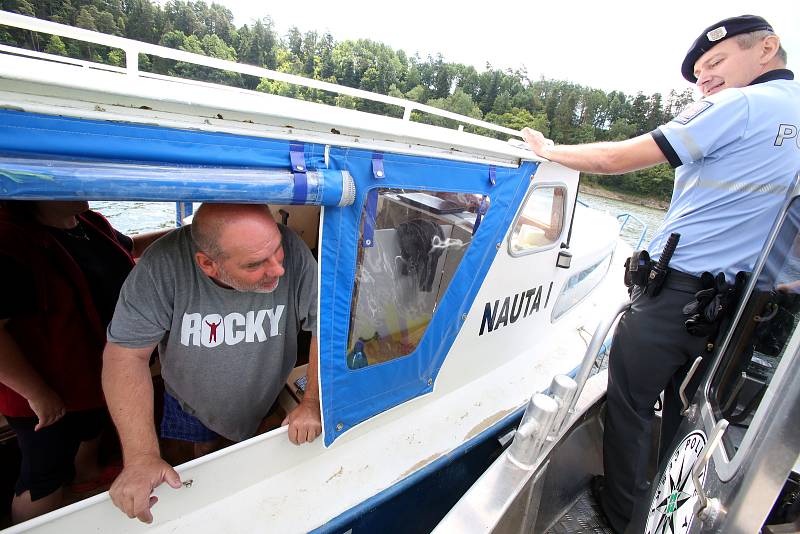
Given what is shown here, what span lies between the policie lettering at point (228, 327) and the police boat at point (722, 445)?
2.99 ft

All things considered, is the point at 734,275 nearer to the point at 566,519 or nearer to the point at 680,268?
the point at 680,268

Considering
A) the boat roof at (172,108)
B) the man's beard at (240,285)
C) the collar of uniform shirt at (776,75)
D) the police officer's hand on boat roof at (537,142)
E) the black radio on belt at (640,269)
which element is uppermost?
the collar of uniform shirt at (776,75)

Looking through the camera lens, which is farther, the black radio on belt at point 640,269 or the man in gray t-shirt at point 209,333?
the black radio on belt at point 640,269

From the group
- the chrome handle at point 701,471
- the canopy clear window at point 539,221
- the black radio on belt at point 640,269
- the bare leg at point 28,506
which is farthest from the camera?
the canopy clear window at point 539,221

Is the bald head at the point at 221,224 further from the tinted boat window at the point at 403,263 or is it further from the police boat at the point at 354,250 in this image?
the tinted boat window at the point at 403,263

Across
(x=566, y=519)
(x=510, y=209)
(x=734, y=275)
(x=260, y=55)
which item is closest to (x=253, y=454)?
(x=566, y=519)

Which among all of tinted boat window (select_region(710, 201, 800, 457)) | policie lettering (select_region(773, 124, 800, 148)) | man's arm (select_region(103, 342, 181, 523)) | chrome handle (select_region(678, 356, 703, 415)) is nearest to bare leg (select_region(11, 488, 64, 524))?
man's arm (select_region(103, 342, 181, 523))

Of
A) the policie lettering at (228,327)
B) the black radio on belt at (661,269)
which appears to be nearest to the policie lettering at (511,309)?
the black radio on belt at (661,269)

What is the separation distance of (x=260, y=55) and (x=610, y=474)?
58329mm

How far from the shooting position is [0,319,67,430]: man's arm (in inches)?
54.2

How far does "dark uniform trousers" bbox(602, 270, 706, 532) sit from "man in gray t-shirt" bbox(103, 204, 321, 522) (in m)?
1.40

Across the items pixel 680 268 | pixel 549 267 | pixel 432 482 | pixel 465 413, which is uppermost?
pixel 680 268

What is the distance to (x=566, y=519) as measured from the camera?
6.01ft

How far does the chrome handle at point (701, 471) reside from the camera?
0.92m
